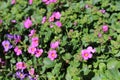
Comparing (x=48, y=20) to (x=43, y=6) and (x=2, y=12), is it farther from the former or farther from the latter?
(x=2, y=12)

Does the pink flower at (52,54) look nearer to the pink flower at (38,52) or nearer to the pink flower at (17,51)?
the pink flower at (38,52)

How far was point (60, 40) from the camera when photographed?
107 inches

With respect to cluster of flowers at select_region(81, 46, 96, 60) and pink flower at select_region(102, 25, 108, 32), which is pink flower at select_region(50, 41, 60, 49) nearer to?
cluster of flowers at select_region(81, 46, 96, 60)

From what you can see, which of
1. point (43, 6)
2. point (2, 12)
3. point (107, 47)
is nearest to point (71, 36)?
point (107, 47)

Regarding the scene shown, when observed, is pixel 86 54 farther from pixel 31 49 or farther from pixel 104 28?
pixel 31 49

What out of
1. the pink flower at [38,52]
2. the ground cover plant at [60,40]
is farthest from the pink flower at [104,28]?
the pink flower at [38,52]

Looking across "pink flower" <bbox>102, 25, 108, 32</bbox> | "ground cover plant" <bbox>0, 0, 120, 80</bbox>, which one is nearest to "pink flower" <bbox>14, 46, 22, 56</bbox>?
"ground cover plant" <bbox>0, 0, 120, 80</bbox>

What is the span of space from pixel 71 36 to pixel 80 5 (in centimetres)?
42

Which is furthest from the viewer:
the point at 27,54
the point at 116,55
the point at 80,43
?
the point at 27,54

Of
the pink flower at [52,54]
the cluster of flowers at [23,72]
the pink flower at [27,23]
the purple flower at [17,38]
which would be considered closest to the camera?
the pink flower at [52,54]

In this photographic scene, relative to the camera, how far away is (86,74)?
246 cm

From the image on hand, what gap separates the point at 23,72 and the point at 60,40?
14.8 inches

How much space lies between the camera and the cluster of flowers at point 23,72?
271cm

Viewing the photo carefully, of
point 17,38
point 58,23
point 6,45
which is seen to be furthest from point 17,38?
point 58,23
